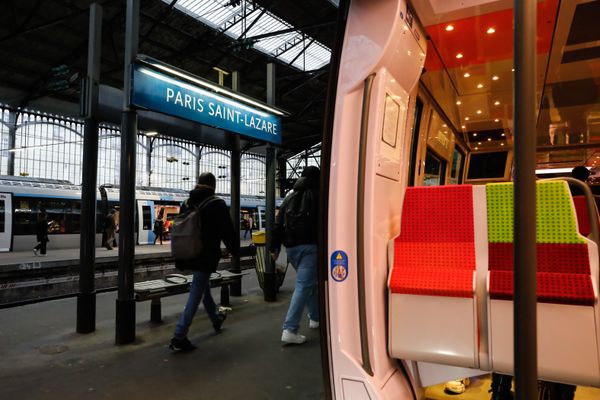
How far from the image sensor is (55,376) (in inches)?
128

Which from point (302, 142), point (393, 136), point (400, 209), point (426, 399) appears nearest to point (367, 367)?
point (426, 399)

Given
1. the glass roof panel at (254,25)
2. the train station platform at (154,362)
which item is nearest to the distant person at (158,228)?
the glass roof panel at (254,25)

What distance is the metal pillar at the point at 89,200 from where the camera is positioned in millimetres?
4410

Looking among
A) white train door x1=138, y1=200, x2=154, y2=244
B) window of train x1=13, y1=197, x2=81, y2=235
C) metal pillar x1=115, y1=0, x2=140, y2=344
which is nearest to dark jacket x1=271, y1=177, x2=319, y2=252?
metal pillar x1=115, y1=0, x2=140, y2=344

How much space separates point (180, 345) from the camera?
12.5 ft

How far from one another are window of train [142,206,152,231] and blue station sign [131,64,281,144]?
13.1m

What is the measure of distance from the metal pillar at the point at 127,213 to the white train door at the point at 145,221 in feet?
46.1

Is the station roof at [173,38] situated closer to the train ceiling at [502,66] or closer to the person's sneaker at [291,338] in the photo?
the train ceiling at [502,66]

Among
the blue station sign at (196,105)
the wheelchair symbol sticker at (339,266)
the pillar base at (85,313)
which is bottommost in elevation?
the pillar base at (85,313)

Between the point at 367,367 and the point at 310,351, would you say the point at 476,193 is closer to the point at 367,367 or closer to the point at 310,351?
the point at 367,367

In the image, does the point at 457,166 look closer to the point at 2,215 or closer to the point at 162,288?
the point at 162,288

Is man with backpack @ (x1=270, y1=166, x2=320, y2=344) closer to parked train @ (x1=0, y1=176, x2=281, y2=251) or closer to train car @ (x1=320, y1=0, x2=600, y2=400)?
train car @ (x1=320, y1=0, x2=600, y2=400)

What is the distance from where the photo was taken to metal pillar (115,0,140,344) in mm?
4062

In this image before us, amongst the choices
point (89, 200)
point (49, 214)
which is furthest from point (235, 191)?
point (49, 214)
